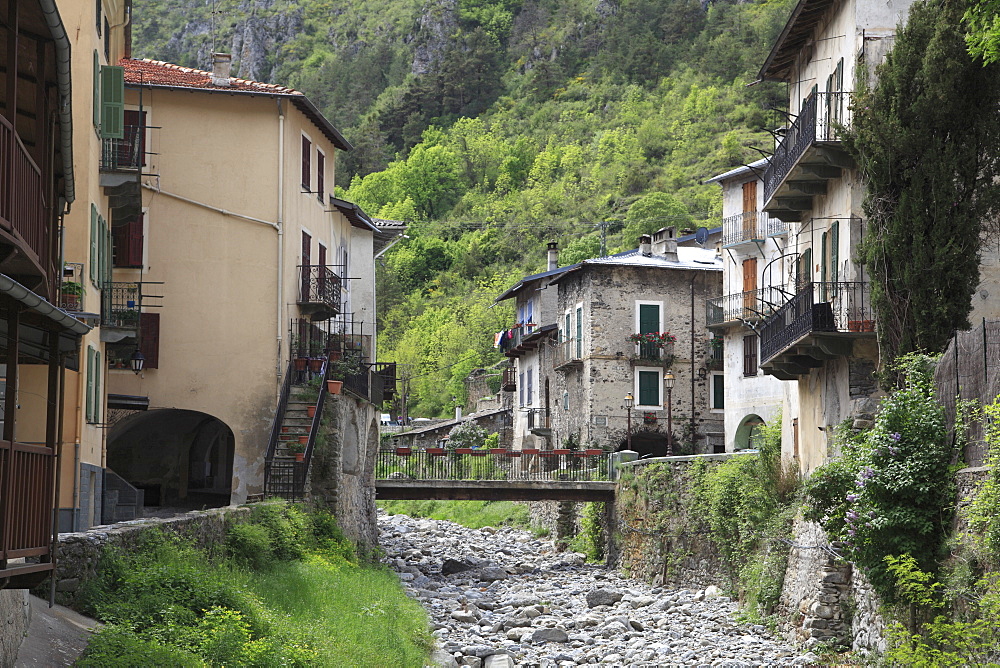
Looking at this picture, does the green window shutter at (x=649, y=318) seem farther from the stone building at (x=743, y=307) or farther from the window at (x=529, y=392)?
the window at (x=529, y=392)

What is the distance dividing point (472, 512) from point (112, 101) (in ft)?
117

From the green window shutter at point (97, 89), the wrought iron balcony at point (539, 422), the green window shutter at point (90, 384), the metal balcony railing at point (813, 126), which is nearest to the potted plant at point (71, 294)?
the green window shutter at point (90, 384)

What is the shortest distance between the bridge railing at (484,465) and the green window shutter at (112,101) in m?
17.6

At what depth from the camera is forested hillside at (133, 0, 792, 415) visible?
319 ft

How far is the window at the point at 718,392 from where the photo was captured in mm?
49344

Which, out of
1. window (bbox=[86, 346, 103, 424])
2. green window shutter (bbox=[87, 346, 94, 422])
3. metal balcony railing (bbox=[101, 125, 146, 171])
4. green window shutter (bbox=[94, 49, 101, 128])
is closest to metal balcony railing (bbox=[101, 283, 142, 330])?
window (bbox=[86, 346, 103, 424])

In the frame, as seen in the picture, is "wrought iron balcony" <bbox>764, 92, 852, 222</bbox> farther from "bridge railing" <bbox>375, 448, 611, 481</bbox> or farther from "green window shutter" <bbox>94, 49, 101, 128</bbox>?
"bridge railing" <bbox>375, 448, 611, 481</bbox>

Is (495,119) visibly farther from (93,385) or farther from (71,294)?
(71,294)

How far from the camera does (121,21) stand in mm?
27094

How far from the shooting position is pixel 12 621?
1133 cm

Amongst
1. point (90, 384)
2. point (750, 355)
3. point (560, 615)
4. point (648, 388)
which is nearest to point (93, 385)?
point (90, 384)

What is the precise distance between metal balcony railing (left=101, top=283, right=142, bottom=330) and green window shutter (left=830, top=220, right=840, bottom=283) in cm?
1389

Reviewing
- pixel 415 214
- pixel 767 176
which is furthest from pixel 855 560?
pixel 415 214

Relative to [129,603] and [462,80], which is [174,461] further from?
[462,80]
